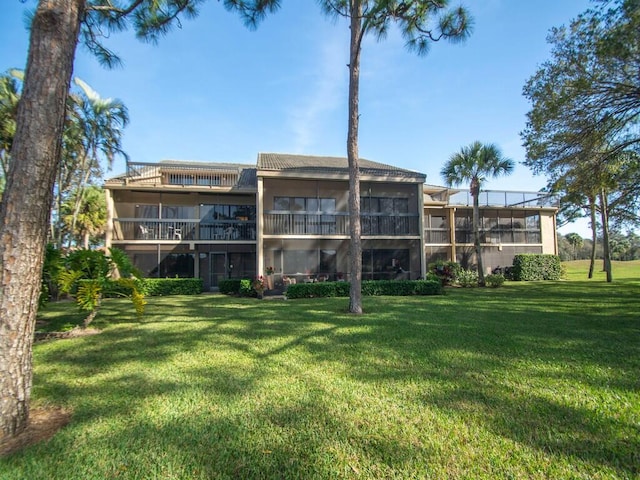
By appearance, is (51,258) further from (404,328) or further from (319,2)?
(319,2)

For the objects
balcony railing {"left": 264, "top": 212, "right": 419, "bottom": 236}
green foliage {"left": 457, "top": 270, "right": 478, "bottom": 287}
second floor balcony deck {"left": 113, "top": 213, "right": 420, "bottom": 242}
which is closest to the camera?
balcony railing {"left": 264, "top": 212, "right": 419, "bottom": 236}

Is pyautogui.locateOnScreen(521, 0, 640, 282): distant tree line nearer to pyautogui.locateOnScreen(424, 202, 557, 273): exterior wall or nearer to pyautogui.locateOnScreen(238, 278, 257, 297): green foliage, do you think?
pyautogui.locateOnScreen(424, 202, 557, 273): exterior wall

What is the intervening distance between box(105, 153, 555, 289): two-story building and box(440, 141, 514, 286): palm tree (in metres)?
3.34

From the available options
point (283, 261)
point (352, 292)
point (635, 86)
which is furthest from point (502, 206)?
point (352, 292)

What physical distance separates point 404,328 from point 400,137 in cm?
875

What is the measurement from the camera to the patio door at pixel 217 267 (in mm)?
19000

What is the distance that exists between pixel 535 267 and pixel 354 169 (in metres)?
19.9

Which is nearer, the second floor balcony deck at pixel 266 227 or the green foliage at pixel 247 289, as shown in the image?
the green foliage at pixel 247 289

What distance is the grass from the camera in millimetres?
2387

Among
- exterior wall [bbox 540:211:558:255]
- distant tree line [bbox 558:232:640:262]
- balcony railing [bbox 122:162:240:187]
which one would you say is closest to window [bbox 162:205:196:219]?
balcony railing [bbox 122:162:240:187]

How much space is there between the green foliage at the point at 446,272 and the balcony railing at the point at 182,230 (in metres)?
10.9

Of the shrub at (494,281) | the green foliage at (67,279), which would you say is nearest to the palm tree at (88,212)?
the green foliage at (67,279)

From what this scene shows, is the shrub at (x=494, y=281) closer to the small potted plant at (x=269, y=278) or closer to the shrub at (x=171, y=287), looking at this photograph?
the small potted plant at (x=269, y=278)

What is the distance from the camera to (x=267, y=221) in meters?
15.7
